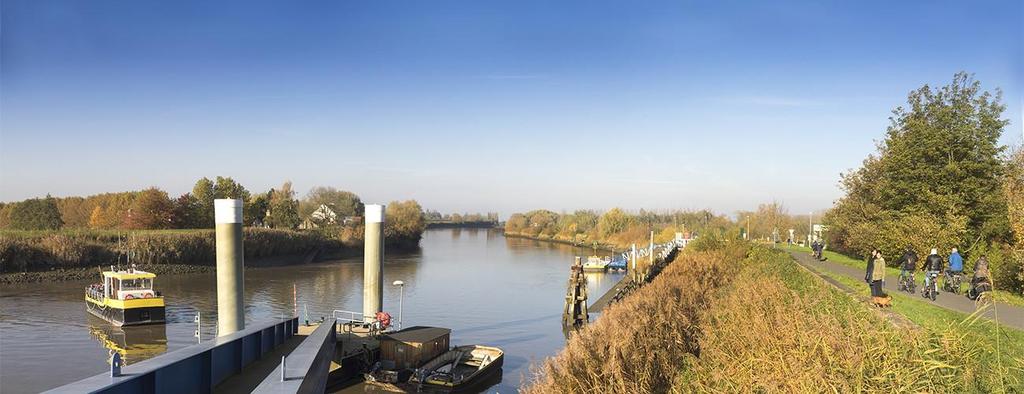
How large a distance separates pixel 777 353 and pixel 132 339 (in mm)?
30044

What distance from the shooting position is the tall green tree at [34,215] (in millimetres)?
80419

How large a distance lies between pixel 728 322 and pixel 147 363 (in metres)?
9.09

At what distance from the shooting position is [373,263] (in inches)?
1001

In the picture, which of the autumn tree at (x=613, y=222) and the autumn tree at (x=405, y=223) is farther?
the autumn tree at (x=613, y=222)

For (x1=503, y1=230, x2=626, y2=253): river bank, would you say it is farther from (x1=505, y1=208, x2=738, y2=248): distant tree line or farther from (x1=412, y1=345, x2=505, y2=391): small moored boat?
(x1=412, y1=345, x2=505, y2=391): small moored boat

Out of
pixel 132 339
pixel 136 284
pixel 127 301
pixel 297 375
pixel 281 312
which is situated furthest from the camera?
pixel 281 312

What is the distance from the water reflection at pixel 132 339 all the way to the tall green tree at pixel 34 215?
64978 millimetres

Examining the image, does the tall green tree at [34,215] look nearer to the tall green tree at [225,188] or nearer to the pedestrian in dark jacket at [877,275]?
the tall green tree at [225,188]

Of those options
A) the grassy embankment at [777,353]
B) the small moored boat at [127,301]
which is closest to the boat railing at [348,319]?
the small moored boat at [127,301]

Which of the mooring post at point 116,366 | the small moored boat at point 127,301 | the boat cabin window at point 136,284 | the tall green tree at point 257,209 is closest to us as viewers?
the mooring post at point 116,366

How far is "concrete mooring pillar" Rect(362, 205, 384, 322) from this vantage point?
25.3 meters

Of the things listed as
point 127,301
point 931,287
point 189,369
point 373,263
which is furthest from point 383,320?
point 931,287

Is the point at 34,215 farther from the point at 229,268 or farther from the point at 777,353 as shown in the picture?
the point at 777,353

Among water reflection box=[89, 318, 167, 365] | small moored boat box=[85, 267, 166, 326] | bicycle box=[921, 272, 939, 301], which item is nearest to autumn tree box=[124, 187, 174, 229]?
small moored boat box=[85, 267, 166, 326]
